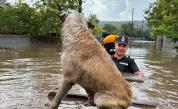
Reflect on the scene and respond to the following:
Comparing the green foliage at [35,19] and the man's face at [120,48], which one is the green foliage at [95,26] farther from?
the green foliage at [35,19]

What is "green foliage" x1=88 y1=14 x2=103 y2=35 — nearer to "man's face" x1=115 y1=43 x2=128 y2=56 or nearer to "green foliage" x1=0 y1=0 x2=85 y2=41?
"man's face" x1=115 y1=43 x2=128 y2=56

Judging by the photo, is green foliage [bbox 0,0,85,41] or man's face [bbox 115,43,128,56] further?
green foliage [bbox 0,0,85,41]

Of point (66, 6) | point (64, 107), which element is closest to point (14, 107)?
point (64, 107)

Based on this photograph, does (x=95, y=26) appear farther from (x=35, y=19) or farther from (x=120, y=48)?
(x=35, y=19)

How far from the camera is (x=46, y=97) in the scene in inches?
332

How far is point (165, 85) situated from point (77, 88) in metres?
3.45

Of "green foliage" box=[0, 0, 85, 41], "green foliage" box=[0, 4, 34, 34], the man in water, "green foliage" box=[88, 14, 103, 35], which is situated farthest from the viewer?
"green foliage" box=[0, 0, 85, 41]

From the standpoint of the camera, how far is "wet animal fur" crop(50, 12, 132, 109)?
17.9ft

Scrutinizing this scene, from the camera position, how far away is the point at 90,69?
18.4ft

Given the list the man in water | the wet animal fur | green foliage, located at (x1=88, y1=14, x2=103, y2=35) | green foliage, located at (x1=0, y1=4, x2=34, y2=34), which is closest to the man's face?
the man in water

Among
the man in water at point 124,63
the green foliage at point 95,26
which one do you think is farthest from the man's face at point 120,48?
the green foliage at point 95,26

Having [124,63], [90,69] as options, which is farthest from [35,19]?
[90,69]

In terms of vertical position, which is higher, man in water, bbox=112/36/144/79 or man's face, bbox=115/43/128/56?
man's face, bbox=115/43/128/56

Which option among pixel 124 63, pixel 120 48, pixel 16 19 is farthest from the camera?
pixel 16 19
